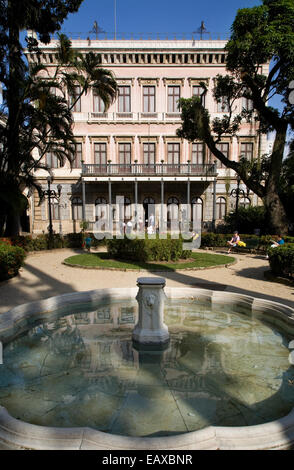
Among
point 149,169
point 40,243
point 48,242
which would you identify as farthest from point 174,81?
point 40,243

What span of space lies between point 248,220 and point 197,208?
17.7 feet

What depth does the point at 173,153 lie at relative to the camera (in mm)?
23359

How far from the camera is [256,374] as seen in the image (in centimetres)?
322

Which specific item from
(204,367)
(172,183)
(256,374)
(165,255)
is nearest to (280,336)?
(256,374)

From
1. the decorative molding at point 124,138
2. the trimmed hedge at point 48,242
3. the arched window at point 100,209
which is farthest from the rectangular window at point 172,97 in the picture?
the trimmed hedge at point 48,242

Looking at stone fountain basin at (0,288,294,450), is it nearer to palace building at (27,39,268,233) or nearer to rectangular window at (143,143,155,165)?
palace building at (27,39,268,233)

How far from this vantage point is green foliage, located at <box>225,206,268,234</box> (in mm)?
18469

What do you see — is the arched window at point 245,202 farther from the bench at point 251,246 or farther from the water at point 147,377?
the water at point 147,377

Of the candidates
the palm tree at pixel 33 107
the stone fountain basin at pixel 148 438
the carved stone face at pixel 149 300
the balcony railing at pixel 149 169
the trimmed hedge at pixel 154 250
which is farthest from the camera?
the balcony railing at pixel 149 169

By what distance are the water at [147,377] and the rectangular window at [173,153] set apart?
66.1 ft

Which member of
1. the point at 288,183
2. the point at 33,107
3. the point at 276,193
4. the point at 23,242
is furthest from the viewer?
the point at 288,183

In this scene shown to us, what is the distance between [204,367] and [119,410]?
4.07 ft

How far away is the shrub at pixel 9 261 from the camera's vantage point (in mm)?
7746

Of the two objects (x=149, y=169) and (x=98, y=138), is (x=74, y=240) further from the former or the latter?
(x=98, y=138)
